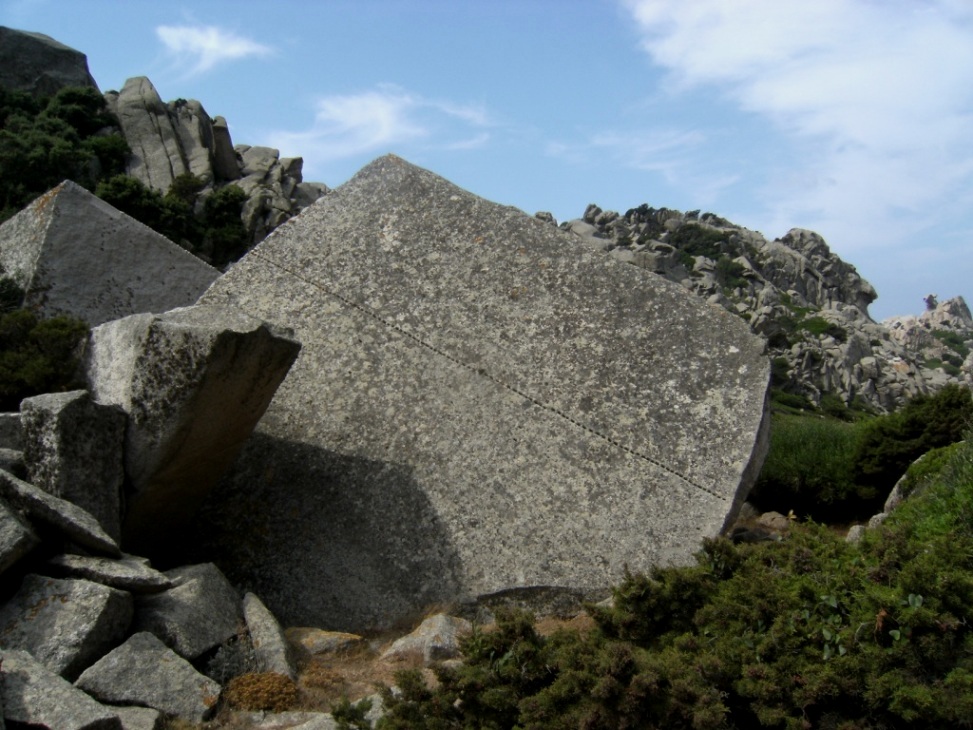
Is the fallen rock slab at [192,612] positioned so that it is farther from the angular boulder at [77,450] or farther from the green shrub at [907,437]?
the green shrub at [907,437]

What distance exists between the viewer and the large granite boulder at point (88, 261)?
7.20 metres

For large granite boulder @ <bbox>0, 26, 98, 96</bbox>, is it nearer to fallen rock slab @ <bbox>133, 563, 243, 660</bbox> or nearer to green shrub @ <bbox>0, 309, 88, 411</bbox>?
green shrub @ <bbox>0, 309, 88, 411</bbox>

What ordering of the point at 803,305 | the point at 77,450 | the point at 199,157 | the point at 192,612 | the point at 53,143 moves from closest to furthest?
the point at 192,612, the point at 77,450, the point at 53,143, the point at 199,157, the point at 803,305

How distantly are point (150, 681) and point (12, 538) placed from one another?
0.87 meters

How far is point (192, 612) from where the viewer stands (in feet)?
16.1

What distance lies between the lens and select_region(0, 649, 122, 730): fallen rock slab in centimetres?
366

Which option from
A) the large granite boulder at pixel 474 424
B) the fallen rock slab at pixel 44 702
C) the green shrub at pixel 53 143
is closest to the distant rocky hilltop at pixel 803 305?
the green shrub at pixel 53 143

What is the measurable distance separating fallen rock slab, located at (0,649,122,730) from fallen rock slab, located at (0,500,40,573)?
591mm

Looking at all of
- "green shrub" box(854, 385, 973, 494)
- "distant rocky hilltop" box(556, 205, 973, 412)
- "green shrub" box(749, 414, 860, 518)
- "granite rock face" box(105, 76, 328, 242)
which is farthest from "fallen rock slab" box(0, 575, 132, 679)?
"granite rock face" box(105, 76, 328, 242)

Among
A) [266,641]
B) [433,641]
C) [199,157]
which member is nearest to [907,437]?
[433,641]

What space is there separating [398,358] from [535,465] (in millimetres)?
1224

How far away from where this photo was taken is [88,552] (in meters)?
4.84

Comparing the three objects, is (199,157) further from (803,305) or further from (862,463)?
(803,305)

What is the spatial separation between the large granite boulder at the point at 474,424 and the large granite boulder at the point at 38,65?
45749mm
